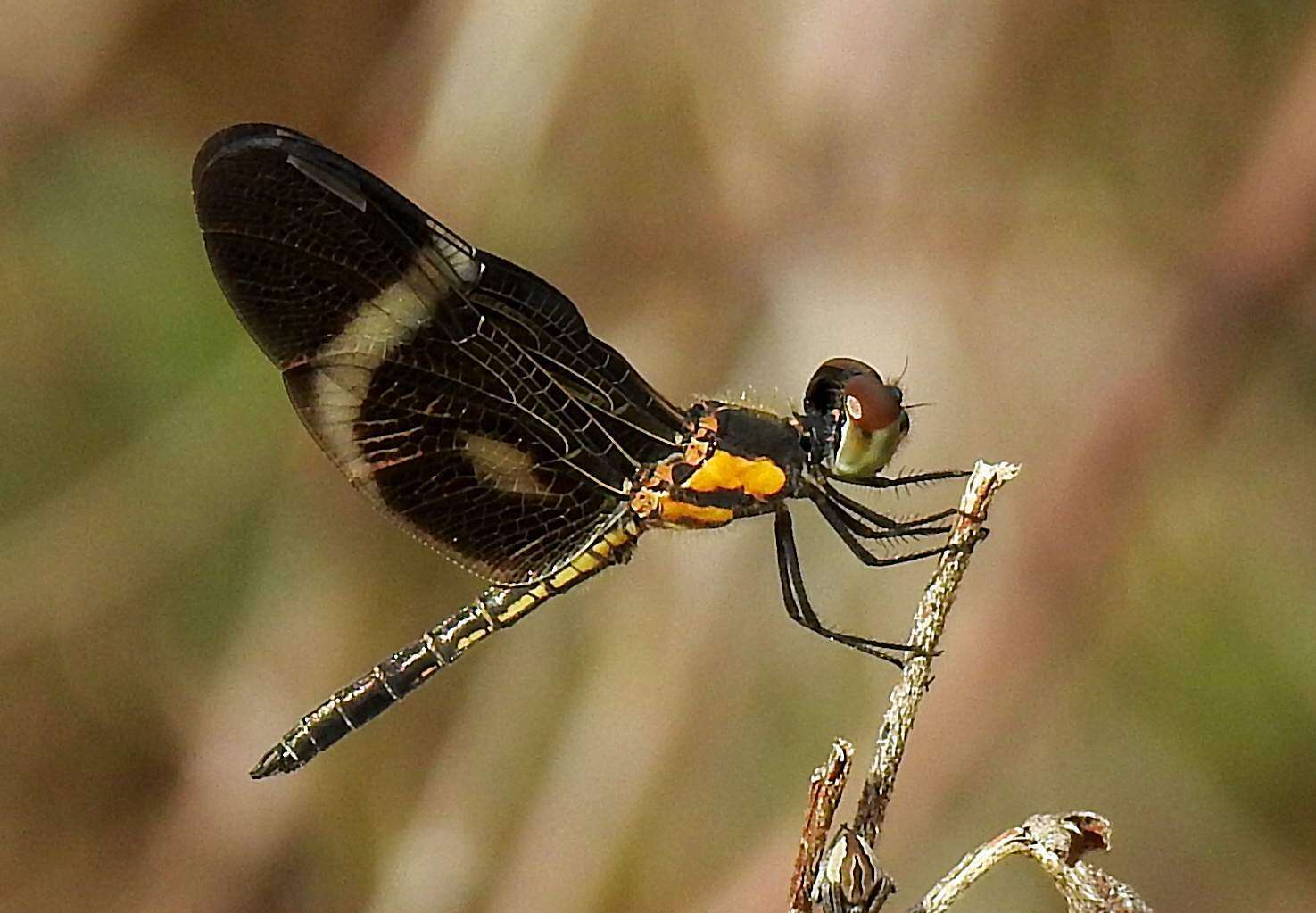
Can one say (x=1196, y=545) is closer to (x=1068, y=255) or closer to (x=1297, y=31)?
(x=1068, y=255)

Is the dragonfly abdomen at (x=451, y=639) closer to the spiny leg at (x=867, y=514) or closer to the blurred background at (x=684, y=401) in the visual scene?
the spiny leg at (x=867, y=514)

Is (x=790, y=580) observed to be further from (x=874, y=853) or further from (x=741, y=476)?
(x=874, y=853)

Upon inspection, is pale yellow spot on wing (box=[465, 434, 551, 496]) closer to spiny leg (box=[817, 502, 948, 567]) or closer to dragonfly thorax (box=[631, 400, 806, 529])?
dragonfly thorax (box=[631, 400, 806, 529])

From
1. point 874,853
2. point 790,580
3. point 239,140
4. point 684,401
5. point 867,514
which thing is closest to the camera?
point 874,853

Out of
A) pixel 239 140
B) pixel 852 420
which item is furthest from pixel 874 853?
pixel 239 140

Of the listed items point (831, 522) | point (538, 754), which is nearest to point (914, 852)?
point (538, 754)

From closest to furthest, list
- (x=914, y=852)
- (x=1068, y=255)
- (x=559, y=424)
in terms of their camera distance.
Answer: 1. (x=559, y=424)
2. (x=914, y=852)
3. (x=1068, y=255)

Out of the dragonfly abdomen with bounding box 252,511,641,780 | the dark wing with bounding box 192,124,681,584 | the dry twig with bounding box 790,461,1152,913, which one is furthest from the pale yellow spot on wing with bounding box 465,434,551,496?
the dry twig with bounding box 790,461,1152,913
